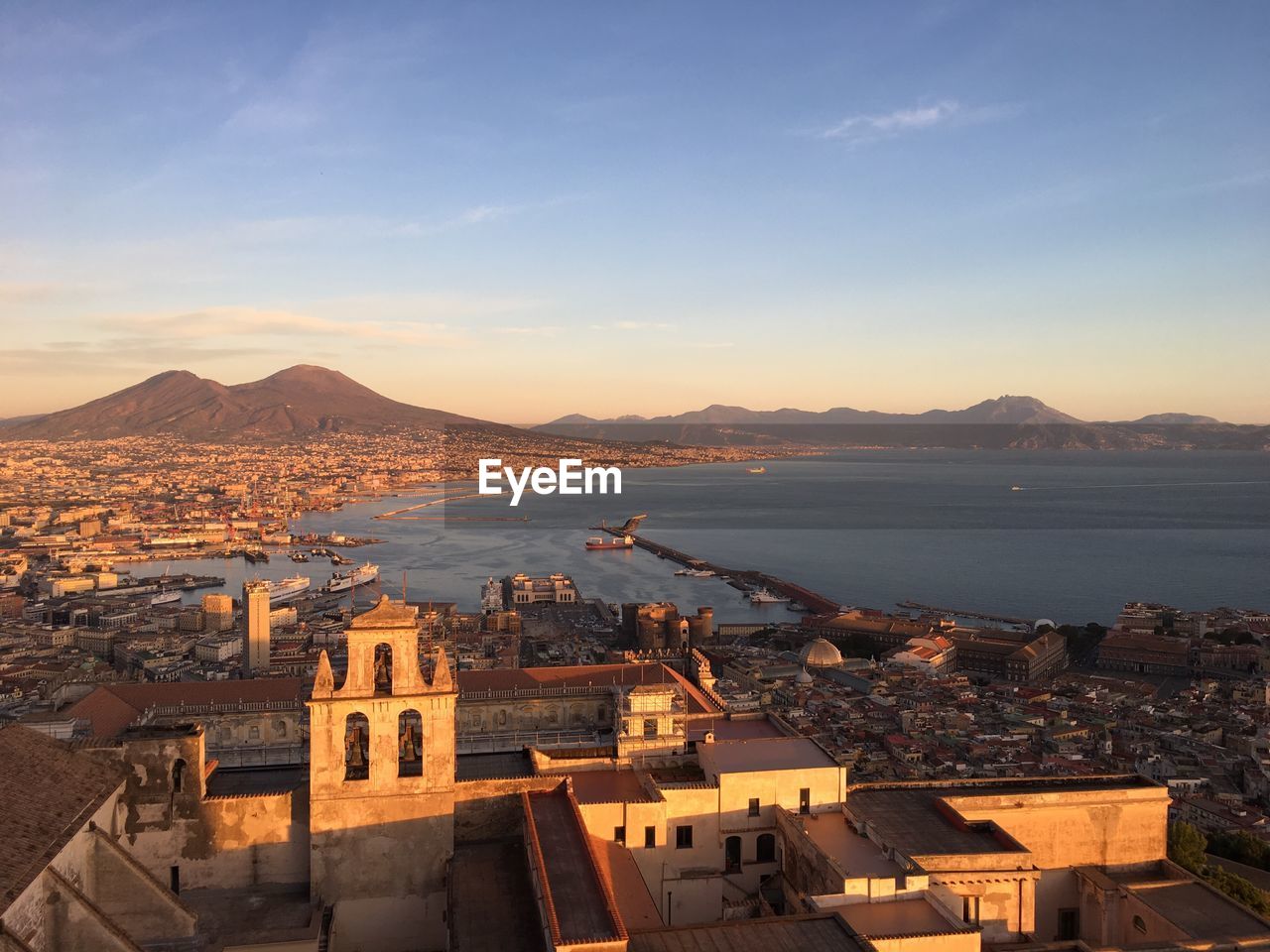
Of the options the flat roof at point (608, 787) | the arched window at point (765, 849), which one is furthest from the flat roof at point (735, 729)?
the arched window at point (765, 849)

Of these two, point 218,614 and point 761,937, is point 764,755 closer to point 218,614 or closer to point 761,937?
point 761,937

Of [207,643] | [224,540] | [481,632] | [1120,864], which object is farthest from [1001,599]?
[224,540]

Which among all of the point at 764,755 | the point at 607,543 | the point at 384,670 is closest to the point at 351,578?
the point at 607,543

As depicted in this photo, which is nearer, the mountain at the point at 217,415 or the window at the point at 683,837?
the window at the point at 683,837

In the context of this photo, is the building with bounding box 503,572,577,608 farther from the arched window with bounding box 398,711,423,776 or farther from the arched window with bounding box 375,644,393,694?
the arched window with bounding box 375,644,393,694

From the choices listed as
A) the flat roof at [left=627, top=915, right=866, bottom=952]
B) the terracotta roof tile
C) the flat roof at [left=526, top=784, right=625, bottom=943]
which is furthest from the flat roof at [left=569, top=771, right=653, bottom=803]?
the terracotta roof tile

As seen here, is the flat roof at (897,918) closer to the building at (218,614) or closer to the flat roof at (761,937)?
the flat roof at (761,937)

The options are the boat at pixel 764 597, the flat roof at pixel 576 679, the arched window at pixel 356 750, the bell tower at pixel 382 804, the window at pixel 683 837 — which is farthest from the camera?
the boat at pixel 764 597
